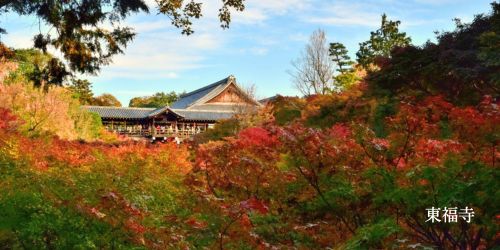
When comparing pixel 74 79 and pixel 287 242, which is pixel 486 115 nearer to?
pixel 287 242

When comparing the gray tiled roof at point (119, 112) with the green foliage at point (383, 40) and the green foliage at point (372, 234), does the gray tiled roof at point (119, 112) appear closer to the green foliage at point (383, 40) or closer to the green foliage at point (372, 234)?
the green foliage at point (383, 40)

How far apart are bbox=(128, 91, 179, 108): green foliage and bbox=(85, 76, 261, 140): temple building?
15160 millimetres

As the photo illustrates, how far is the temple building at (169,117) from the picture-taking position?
4506 cm

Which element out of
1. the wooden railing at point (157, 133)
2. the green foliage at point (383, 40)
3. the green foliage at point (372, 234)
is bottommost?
the wooden railing at point (157, 133)

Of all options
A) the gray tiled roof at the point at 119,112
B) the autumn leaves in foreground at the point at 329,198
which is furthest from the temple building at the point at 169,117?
the autumn leaves in foreground at the point at 329,198

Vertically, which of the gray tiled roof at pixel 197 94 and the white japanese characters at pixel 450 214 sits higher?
the gray tiled roof at pixel 197 94

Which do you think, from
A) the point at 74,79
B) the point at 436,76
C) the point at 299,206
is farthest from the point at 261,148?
the point at 436,76

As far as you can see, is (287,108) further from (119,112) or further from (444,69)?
(119,112)

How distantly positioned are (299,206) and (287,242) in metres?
0.60

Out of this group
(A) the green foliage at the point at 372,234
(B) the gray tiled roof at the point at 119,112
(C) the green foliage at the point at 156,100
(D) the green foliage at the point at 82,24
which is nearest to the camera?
(A) the green foliage at the point at 372,234

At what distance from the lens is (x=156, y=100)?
218ft

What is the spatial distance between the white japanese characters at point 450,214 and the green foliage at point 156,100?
6175cm

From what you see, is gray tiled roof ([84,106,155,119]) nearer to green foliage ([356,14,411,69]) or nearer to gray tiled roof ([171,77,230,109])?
gray tiled roof ([171,77,230,109])

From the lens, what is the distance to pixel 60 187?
7.29 metres
